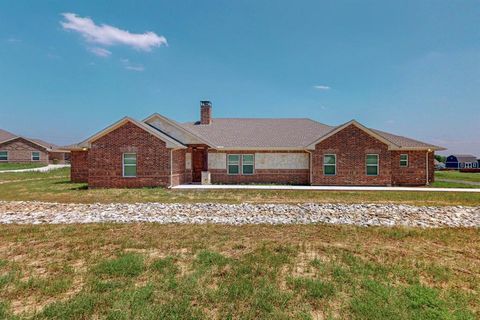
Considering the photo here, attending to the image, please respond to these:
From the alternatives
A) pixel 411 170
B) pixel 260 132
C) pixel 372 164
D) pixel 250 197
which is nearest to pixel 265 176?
pixel 260 132

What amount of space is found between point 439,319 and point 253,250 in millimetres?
3422

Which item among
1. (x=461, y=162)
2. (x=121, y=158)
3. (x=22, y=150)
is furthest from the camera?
(x=461, y=162)

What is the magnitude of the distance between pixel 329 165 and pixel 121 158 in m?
14.4

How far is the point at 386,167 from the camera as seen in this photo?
19094mm

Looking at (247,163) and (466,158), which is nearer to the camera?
(247,163)

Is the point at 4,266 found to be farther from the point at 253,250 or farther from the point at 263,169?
the point at 263,169

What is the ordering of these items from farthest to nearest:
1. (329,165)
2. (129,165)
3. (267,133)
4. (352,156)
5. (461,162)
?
(461,162) → (267,133) → (329,165) → (352,156) → (129,165)

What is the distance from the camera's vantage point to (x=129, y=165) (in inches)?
706

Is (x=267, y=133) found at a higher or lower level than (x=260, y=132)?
lower

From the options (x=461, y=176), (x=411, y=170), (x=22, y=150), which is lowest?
(x=461, y=176)

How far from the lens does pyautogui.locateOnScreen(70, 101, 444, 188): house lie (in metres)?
17.7

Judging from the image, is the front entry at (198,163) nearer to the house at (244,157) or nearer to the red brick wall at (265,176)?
the house at (244,157)

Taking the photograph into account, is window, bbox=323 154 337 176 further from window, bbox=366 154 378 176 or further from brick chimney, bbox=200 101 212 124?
brick chimney, bbox=200 101 212 124

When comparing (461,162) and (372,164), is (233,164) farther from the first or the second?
(461,162)
